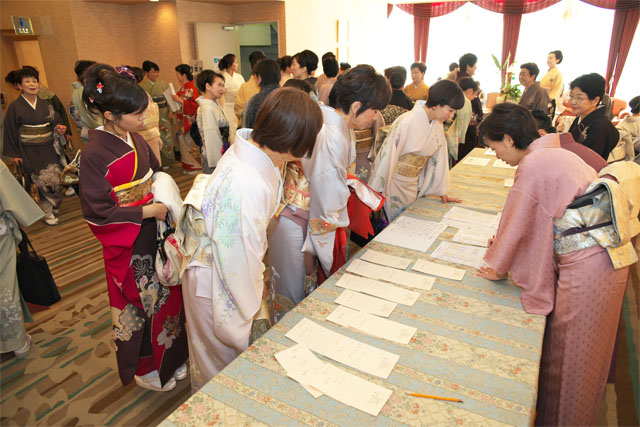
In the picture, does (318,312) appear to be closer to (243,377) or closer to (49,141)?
(243,377)

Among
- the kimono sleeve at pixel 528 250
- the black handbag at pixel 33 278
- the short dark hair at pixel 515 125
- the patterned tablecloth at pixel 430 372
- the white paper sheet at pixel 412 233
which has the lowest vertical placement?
the black handbag at pixel 33 278

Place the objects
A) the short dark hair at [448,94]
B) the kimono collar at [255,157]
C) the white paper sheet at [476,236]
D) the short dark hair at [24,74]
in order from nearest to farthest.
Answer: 1. the kimono collar at [255,157]
2. the white paper sheet at [476,236]
3. the short dark hair at [448,94]
4. the short dark hair at [24,74]

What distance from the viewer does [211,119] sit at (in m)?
4.38

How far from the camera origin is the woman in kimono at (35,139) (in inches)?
153

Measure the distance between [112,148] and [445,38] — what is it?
1014cm

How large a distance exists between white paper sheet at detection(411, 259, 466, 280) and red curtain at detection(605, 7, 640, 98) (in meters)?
8.75

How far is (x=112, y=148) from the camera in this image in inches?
67.2

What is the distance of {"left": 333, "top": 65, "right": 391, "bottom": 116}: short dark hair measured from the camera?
1.87 metres

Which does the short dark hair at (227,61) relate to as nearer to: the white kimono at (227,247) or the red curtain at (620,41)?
the white kimono at (227,247)

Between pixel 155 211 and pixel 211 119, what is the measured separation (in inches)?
110

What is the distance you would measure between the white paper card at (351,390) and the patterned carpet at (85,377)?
48.0 inches

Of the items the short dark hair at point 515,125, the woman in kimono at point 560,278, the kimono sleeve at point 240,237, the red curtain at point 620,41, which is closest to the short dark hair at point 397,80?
the short dark hair at point 515,125

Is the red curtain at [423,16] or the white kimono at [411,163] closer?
the white kimono at [411,163]

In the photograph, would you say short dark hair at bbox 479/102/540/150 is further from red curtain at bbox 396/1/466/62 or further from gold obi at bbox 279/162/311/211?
red curtain at bbox 396/1/466/62
